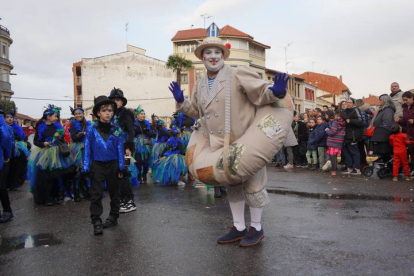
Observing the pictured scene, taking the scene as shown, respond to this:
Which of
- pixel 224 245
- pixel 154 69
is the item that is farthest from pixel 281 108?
pixel 154 69

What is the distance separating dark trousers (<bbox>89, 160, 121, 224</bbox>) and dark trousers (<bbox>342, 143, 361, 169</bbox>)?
718 centimetres

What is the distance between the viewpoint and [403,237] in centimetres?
432

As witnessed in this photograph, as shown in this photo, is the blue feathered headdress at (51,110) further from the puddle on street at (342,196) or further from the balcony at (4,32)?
the balcony at (4,32)

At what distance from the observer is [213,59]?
14.6ft

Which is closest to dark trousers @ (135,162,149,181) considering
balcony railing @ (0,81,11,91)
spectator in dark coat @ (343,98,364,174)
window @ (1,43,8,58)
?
spectator in dark coat @ (343,98,364,174)

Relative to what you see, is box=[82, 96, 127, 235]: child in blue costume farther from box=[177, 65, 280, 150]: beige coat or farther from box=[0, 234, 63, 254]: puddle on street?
box=[177, 65, 280, 150]: beige coat

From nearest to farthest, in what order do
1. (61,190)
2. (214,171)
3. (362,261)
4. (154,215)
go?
(362,261) < (214,171) < (154,215) < (61,190)

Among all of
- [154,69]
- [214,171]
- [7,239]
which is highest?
[154,69]

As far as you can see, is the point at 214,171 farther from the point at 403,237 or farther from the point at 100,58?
the point at 100,58

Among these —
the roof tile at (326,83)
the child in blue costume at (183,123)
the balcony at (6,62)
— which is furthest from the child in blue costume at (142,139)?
the roof tile at (326,83)

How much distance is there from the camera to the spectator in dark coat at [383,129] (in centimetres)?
944

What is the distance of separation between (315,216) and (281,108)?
2.15m

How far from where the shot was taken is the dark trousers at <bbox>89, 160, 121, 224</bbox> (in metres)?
5.16

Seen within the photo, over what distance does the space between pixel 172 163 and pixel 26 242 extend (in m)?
4.69
